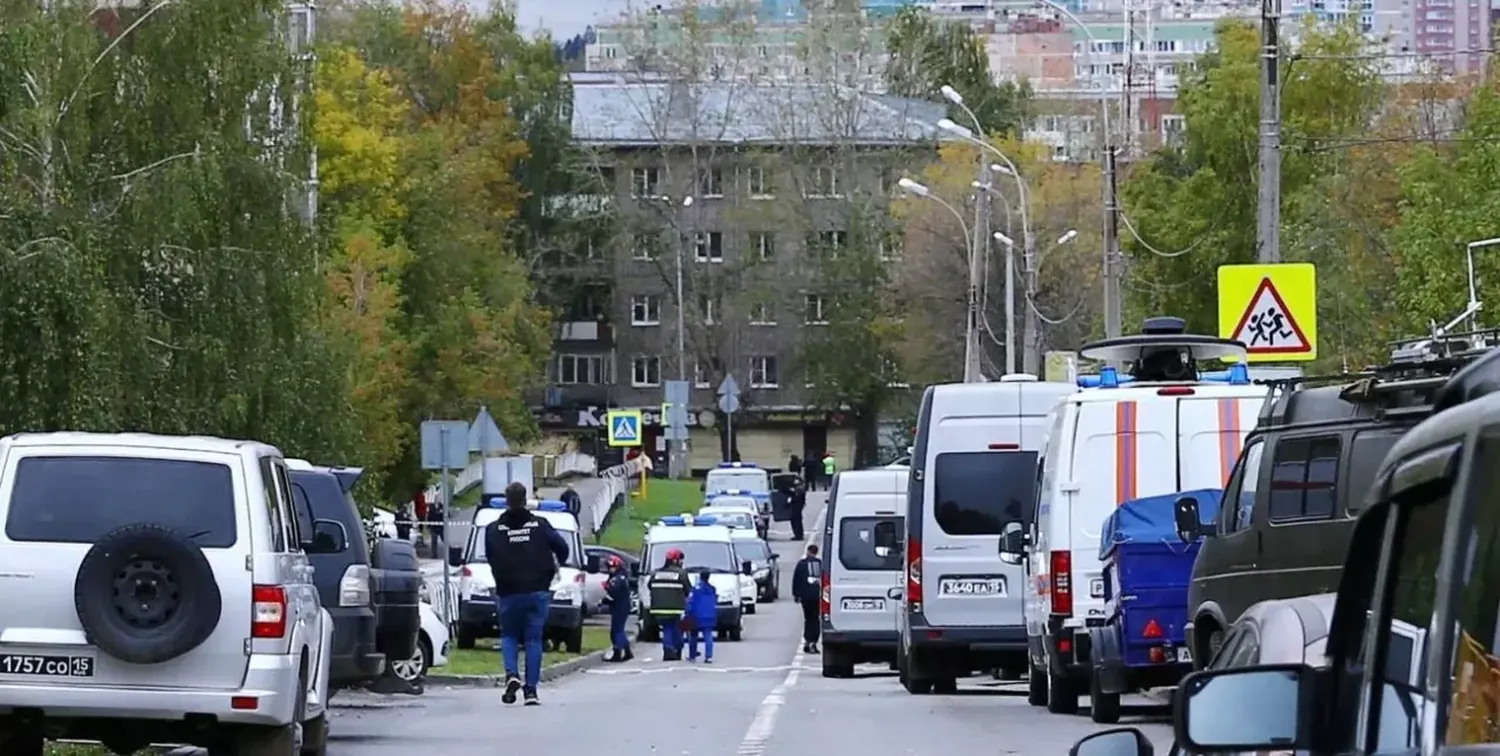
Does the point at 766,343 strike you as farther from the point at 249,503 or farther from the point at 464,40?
the point at 249,503

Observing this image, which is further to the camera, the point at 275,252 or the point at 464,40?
the point at 464,40

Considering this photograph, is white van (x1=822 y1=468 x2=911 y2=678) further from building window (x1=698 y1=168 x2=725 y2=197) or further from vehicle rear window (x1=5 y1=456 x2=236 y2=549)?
building window (x1=698 y1=168 x2=725 y2=197)

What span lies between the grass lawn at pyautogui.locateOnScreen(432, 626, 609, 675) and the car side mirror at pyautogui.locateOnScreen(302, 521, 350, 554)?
428 inches

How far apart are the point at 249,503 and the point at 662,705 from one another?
9.91m

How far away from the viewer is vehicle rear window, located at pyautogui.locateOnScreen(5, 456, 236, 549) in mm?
13328

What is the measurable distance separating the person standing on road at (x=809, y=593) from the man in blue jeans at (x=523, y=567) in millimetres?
17518

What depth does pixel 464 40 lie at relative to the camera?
292ft

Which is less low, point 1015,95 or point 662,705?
point 1015,95

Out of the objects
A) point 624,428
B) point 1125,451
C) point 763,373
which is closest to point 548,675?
point 1125,451

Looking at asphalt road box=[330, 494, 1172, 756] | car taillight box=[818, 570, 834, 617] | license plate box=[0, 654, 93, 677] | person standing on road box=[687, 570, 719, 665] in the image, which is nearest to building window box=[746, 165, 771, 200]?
person standing on road box=[687, 570, 719, 665]

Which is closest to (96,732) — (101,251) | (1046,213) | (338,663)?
(338,663)

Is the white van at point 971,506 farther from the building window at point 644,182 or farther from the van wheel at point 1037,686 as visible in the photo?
the building window at point 644,182

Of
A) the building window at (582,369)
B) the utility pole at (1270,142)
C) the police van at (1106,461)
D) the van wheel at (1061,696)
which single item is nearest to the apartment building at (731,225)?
the building window at (582,369)

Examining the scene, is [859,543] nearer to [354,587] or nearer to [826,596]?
[826,596]
